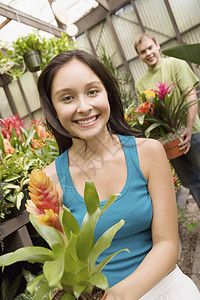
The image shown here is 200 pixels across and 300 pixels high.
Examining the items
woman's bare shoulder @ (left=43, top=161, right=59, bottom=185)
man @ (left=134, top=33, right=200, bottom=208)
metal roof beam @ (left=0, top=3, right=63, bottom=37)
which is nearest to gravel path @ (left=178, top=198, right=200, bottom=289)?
man @ (left=134, top=33, right=200, bottom=208)

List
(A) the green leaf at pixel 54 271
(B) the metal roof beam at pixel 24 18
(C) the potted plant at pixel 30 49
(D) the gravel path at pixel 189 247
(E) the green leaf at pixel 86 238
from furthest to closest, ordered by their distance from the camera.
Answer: (B) the metal roof beam at pixel 24 18
(C) the potted plant at pixel 30 49
(D) the gravel path at pixel 189 247
(E) the green leaf at pixel 86 238
(A) the green leaf at pixel 54 271

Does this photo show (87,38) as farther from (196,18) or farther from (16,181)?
(16,181)

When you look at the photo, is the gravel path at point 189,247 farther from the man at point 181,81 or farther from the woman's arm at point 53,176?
the woman's arm at point 53,176

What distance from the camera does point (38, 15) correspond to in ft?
16.9

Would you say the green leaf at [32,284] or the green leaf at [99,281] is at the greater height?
the green leaf at [32,284]

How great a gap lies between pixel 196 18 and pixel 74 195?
19.7 ft

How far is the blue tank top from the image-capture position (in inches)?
34.9

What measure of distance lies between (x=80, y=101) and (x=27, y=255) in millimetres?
493

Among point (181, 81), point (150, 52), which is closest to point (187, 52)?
point (181, 81)

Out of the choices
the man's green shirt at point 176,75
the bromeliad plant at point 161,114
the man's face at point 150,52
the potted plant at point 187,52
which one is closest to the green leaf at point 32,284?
the potted plant at point 187,52

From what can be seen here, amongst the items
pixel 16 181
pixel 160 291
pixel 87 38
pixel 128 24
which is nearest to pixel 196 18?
pixel 128 24

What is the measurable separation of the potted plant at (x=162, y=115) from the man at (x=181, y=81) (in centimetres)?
23

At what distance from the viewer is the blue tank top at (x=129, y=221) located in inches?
34.9

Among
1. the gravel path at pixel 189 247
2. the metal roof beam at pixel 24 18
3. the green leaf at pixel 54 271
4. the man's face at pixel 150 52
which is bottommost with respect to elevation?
the gravel path at pixel 189 247
